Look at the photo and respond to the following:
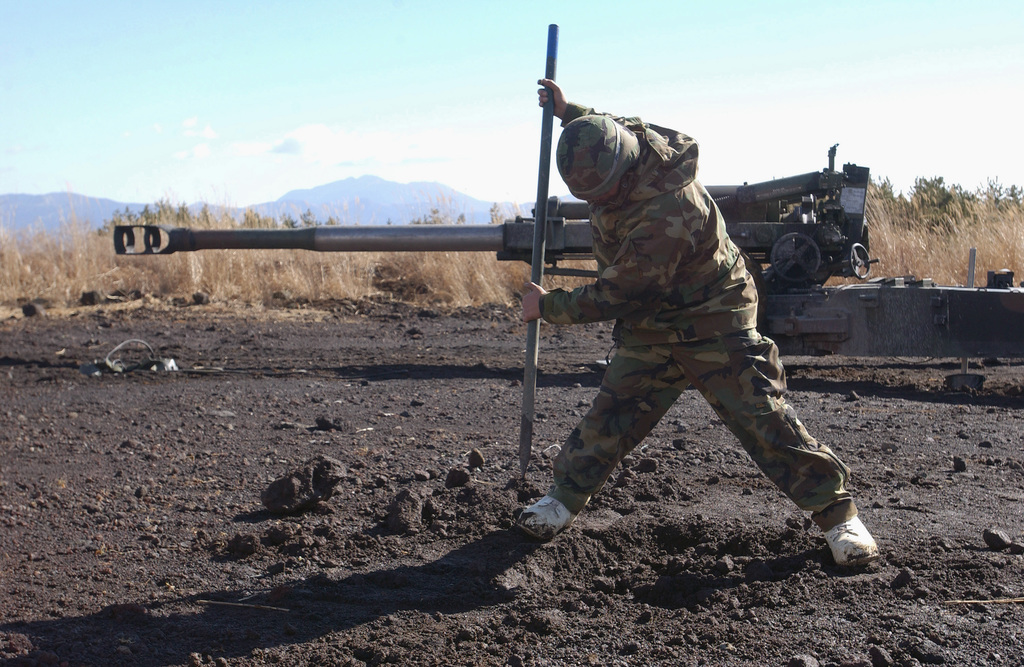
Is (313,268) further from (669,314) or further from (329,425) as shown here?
(669,314)

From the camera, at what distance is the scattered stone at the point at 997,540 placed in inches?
144

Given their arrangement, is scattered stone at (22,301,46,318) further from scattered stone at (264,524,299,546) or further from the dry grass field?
scattered stone at (264,524,299,546)

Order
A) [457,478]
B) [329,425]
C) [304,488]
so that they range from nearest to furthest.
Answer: [304,488] < [457,478] < [329,425]

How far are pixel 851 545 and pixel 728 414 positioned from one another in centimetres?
66

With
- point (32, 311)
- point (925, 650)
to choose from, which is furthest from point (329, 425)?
point (32, 311)

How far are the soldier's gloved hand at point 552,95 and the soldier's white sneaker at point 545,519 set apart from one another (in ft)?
5.68

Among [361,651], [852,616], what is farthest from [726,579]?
[361,651]

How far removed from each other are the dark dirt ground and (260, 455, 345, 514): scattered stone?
11cm

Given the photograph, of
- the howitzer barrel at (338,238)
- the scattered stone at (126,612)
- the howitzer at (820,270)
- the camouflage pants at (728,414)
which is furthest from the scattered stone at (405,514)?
the howitzer barrel at (338,238)

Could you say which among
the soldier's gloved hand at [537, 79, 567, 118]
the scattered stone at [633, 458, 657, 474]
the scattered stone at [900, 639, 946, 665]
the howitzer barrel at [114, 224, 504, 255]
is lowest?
the scattered stone at [900, 639, 946, 665]

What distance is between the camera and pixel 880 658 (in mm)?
2805

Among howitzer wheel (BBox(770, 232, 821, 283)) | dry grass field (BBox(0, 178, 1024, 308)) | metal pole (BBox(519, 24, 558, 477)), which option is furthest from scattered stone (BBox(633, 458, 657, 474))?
dry grass field (BBox(0, 178, 1024, 308))

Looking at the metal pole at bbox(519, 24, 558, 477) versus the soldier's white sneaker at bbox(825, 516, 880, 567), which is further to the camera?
the metal pole at bbox(519, 24, 558, 477)

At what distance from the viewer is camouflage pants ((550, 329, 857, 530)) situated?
3422mm
